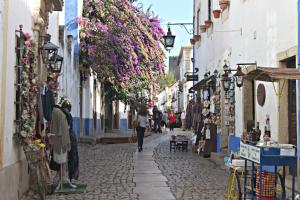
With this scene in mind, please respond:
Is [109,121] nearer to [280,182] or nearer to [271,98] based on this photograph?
[271,98]

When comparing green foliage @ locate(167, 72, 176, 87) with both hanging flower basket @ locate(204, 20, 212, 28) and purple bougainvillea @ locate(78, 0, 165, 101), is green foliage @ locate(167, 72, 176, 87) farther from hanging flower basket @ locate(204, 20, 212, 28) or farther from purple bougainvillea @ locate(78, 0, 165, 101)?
hanging flower basket @ locate(204, 20, 212, 28)

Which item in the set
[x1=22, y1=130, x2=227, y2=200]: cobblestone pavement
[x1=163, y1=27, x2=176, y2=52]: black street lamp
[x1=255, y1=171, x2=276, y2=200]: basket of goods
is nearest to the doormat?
[x1=22, y1=130, x2=227, y2=200]: cobblestone pavement

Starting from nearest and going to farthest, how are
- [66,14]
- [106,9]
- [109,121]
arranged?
1. [66,14]
2. [106,9]
3. [109,121]

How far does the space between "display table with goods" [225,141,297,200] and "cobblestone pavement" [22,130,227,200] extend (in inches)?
49.1

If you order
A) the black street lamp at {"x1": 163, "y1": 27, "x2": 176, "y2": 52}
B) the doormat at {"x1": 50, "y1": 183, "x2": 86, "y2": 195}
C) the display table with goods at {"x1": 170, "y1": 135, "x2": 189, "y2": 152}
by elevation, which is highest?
the black street lamp at {"x1": 163, "y1": 27, "x2": 176, "y2": 52}

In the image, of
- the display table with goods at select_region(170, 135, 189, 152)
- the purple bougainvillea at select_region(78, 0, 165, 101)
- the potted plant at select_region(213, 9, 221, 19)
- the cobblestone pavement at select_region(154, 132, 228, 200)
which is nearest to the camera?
the cobblestone pavement at select_region(154, 132, 228, 200)

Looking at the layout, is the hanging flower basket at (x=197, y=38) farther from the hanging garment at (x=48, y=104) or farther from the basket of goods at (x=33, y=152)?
the basket of goods at (x=33, y=152)

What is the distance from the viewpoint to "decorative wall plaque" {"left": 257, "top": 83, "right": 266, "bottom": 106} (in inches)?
435

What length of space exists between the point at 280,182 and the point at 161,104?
7713cm

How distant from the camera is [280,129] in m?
9.68

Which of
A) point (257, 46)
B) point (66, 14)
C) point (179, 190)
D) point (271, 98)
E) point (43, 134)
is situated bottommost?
point (179, 190)

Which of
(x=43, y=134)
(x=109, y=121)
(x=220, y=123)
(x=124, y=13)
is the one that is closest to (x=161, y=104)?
(x=109, y=121)

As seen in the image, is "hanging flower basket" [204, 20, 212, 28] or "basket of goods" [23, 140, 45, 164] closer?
"basket of goods" [23, 140, 45, 164]

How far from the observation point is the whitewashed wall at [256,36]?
31.3 ft
